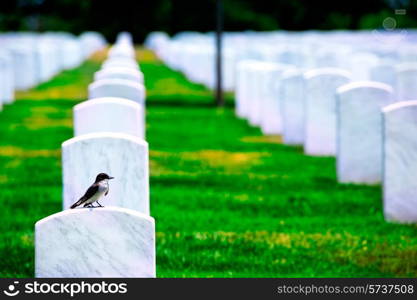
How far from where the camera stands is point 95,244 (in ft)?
18.9

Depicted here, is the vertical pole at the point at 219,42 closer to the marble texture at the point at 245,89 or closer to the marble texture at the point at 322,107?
the marble texture at the point at 245,89

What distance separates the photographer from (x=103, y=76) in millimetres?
13133

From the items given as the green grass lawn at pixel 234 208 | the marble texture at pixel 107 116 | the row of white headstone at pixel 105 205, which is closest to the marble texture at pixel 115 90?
the row of white headstone at pixel 105 205

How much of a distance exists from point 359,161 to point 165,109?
1002 cm

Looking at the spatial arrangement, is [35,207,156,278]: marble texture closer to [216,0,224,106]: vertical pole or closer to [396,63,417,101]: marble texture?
[396,63,417,101]: marble texture

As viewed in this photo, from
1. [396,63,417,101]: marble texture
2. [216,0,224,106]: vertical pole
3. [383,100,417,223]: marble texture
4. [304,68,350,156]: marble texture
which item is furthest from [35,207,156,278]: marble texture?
[216,0,224,106]: vertical pole

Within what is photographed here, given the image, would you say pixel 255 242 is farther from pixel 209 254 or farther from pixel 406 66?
pixel 406 66

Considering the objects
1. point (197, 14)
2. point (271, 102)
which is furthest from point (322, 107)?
point (197, 14)

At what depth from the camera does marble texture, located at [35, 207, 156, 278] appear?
573 cm

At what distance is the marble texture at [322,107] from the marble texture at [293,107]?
873 mm

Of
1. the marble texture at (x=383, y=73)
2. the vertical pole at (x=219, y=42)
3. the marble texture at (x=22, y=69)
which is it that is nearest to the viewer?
the marble texture at (x=383, y=73)

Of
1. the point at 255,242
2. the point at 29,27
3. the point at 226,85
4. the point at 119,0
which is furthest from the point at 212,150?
the point at 29,27

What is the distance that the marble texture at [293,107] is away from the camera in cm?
1479

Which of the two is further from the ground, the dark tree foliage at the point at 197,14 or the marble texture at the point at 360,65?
Result: the dark tree foliage at the point at 197,14
